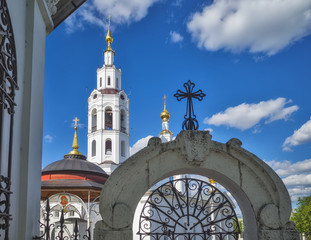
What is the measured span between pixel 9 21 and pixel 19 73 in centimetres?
81

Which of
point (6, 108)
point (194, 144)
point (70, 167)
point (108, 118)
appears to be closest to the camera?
point (6, 108)

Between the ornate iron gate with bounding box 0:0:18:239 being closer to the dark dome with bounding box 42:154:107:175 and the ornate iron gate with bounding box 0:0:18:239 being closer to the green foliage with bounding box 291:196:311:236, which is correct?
the dark dome with bounding box 42:154:107:175

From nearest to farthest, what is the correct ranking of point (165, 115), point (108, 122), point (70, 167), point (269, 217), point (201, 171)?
point (269, 217), point (201, 171), point (70, 167), point (108, 122), point (165, 115)

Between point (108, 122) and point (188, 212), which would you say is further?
point (108, 122)

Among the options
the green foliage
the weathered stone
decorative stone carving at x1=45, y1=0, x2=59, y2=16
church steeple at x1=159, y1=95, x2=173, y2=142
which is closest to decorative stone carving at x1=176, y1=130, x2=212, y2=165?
the weathered stone

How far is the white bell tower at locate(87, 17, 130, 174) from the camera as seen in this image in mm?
38156

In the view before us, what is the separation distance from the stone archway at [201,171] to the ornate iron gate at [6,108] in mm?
1456

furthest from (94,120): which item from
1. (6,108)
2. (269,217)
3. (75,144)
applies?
(6,108)

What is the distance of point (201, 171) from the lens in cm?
565

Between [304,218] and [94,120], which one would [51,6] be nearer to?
[94,120]

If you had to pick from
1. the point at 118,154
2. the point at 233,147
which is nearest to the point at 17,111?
the point at 233,147

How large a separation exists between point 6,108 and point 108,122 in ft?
117

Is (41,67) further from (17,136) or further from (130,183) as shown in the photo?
(130,183)

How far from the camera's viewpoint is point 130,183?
525cm
